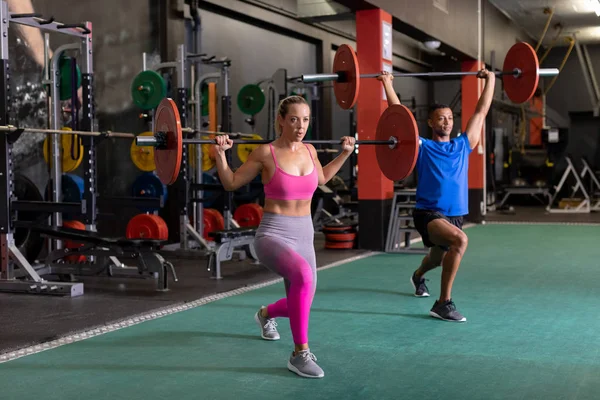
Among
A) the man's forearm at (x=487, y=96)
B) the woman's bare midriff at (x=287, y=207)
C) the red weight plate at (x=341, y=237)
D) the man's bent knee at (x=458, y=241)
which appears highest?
the man's forearm at (x=487, y=96)

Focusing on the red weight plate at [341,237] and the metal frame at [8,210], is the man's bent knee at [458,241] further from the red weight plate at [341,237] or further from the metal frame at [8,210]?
the red weight plate at [341,237]

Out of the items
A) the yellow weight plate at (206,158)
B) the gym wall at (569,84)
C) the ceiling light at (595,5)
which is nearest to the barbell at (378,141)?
the yellow weight plate at (206,158)

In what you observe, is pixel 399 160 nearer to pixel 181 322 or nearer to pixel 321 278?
pixel 181 322

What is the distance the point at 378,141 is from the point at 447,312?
3.52 feet

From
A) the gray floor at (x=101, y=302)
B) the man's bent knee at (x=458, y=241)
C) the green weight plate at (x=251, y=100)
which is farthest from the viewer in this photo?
the green weight plate at (x=251, y=100)

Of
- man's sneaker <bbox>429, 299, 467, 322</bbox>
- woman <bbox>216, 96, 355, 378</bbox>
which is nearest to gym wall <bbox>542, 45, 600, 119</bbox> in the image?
man's sneaker <bbox>429, 299, 467, 322</bbox>

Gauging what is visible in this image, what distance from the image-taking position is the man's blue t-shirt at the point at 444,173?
3.83 meters

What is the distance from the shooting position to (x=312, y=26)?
10633 mm

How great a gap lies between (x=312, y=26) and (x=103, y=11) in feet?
13.9

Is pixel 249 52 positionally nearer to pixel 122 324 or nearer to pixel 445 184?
pixel 445 184

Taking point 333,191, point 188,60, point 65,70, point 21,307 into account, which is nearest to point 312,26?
point 333,191

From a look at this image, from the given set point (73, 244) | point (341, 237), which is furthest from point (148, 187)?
point (341, 237)

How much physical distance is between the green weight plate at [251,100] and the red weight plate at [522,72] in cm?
400

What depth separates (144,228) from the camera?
20.8 feet
